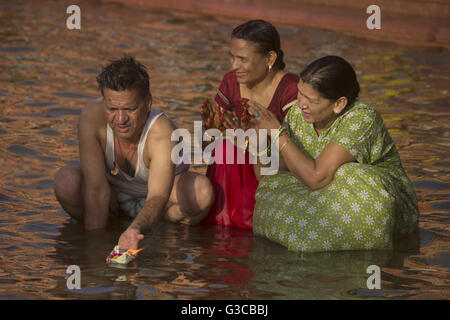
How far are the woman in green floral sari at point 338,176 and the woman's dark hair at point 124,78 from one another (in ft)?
2.38

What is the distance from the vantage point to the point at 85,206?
17.5 feet

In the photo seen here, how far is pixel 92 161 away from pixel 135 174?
31 cm

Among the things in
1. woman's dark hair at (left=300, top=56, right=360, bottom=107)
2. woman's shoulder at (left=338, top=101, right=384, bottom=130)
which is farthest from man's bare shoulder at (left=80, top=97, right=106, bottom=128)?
woman's shoulder at (left=338, top=101, right=384, bottom=130)

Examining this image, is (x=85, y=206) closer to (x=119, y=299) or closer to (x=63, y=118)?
(x=119, y=299)

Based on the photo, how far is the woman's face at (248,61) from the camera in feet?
18.3

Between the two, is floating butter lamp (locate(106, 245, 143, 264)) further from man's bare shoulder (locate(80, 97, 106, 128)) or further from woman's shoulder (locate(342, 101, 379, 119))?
woman's shoulder (locate(342, 101, 379, 119))

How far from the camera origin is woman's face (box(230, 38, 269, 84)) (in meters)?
5.57

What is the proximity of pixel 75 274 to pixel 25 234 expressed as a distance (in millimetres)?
842

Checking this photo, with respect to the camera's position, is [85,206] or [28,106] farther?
[28,106]

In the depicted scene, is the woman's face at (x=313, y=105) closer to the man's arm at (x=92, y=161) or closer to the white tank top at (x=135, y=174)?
the white tank top at (x=135, y=174)

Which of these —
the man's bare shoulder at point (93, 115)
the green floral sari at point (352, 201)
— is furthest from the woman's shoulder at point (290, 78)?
the man's bare shoulder at point (93, 115)

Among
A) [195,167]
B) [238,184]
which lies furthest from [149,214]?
[195,167]

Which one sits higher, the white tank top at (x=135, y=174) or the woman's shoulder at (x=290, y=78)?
the woman's shoulder at (x=290, y=78)
